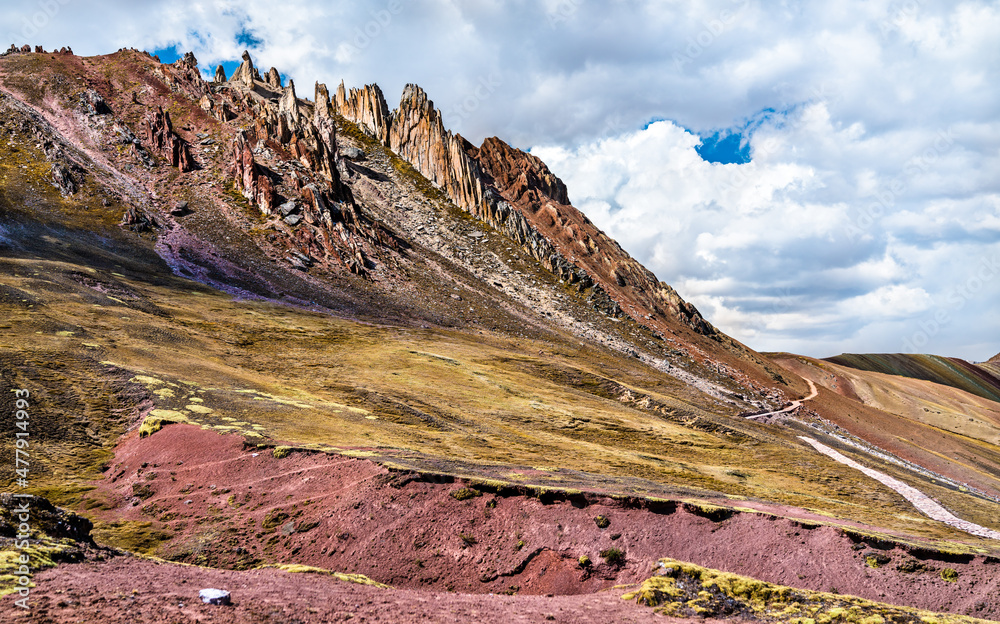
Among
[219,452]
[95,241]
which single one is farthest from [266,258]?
[219,452]

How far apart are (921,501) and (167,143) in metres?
132

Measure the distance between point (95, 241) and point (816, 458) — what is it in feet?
328

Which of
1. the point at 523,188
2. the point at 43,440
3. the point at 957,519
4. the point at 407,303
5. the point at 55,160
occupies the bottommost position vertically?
the point at 957,519

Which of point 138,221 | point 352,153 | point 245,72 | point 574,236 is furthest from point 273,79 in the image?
point 574,236

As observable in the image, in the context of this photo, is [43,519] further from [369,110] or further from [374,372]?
[369,110]

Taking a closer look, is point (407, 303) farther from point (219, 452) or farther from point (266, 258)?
point (219, 452)

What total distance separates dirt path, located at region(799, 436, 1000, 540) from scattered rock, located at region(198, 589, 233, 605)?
134 ft

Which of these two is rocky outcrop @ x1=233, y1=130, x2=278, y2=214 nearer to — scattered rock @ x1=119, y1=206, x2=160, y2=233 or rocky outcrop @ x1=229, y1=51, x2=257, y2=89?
scattered rock @ x1=119, y1=206, x2=160, y2=233

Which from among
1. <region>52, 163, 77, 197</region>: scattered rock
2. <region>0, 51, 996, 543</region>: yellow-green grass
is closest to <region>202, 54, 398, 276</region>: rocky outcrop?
<region>0, 51, 996, 543</region>: yellow-green grass

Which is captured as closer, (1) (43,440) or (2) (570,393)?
(1) (43,440)

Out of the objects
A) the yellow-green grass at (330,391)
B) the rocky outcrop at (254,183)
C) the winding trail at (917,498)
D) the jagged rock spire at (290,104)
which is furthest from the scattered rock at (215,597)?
the jagged rock spire at (290,104)

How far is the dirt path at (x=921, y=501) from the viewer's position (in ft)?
112

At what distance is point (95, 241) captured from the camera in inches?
3073

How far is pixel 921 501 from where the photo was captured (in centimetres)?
4138
